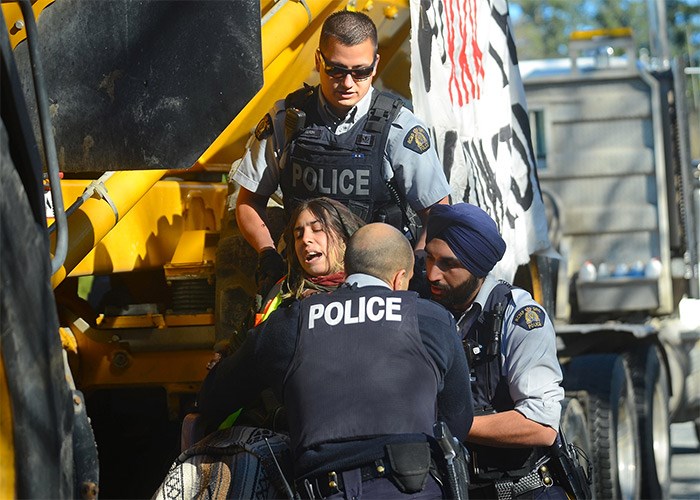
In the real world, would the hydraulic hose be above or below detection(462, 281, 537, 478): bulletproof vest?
above

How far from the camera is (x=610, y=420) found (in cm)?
770

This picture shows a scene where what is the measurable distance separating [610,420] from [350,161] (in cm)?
378

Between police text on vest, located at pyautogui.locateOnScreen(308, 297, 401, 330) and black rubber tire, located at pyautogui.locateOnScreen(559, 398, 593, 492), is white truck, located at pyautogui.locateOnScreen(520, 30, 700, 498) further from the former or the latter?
police text on vest, located at pyautogui.locateOnScreen(308, 297, 401, 330)

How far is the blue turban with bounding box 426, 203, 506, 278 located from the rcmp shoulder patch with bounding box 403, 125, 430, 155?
279 millimetres

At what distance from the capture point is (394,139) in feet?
14.9

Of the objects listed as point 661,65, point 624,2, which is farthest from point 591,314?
point 624,2

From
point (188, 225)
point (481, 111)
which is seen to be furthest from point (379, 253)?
point (481, 111)

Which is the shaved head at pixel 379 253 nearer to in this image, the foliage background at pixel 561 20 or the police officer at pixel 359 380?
the police officer at pixel 359 380

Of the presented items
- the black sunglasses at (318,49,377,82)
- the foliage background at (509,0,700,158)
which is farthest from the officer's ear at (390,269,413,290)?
the foliage background at (509,0,700,158)

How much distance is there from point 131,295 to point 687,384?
201 inches

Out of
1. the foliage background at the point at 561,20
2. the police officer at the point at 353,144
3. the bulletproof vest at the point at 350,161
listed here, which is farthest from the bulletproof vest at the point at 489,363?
the foliage background at the point at 561,20

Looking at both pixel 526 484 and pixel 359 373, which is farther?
pixel 526 484

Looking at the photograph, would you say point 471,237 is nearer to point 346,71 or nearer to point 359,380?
point 346,71

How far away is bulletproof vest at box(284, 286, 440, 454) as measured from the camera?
3320mm
